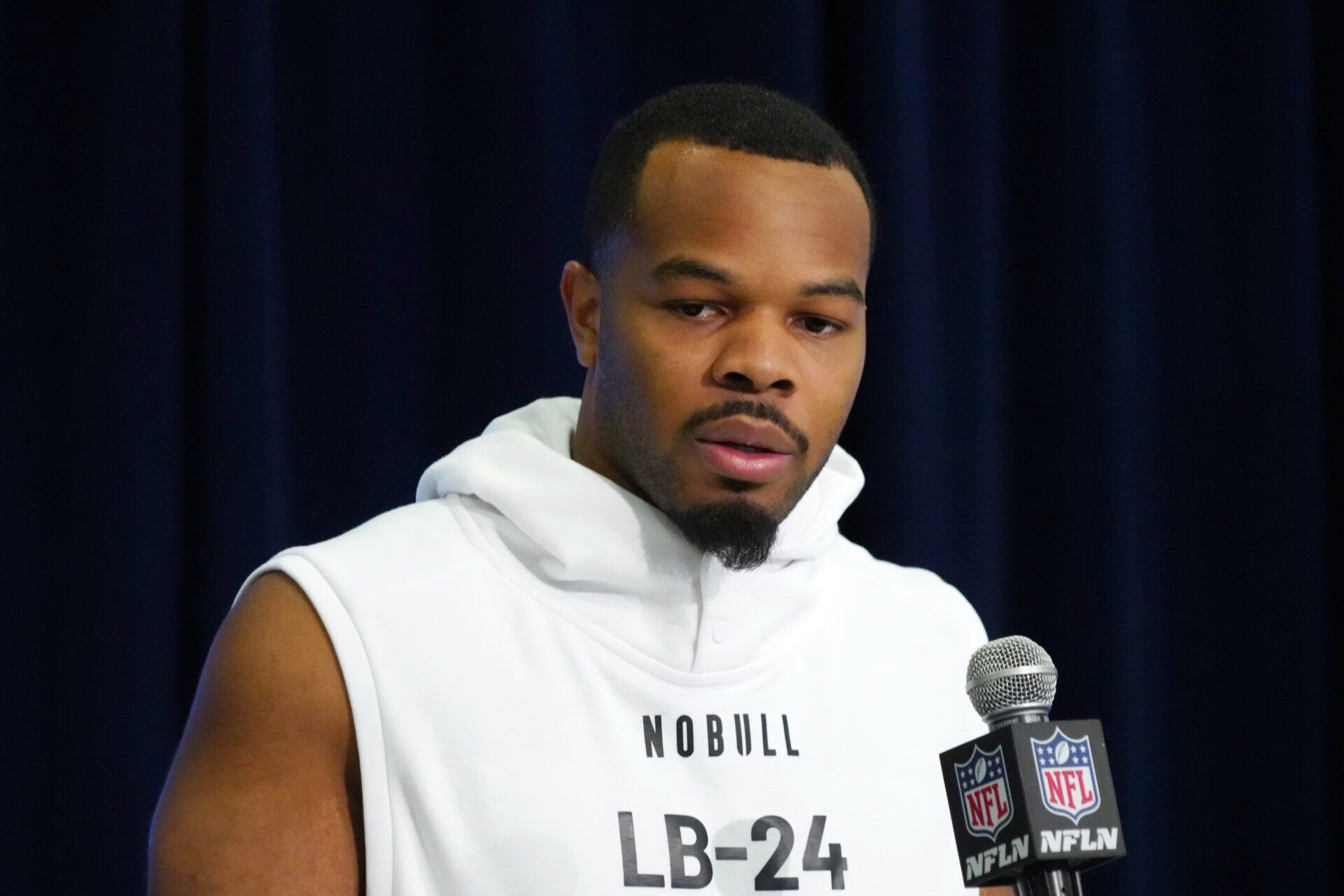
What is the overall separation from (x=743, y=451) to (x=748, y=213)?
0.67ft

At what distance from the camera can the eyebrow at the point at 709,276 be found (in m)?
1.37

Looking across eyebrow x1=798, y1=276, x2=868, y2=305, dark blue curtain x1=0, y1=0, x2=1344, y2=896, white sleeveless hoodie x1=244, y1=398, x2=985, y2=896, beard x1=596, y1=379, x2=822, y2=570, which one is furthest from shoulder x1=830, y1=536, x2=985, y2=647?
dark blue curtain x1=0, y1=0, x2=1344, y2=896

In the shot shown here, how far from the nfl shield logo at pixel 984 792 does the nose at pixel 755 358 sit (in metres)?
0.43

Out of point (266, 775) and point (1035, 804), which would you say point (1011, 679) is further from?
point (266, 775)

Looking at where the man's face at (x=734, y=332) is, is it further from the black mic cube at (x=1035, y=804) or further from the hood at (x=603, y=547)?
the black mic cube at (x=1035, y=804)

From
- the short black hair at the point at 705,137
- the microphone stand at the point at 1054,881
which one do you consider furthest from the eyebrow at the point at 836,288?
the microphone stand at the point at 1054,881

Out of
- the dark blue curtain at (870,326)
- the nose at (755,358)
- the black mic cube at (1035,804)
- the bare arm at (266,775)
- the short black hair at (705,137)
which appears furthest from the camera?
the dark blue curtain at (870,326)

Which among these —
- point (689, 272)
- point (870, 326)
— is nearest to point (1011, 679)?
point (689, 272)

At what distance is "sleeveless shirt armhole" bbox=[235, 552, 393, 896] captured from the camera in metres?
1.25

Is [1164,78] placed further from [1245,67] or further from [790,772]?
[790,772]

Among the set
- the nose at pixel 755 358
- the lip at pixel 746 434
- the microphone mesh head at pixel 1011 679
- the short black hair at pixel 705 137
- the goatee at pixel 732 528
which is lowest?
the microphone mesh head at pixel 1011 679

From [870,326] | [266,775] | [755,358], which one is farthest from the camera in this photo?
[870,326]

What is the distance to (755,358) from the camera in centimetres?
134

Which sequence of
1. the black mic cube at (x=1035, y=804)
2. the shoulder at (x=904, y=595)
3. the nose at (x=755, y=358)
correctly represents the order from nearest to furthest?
the black mic cube at (x=1035, y=804), the nose at (x=755, y=358), the shoulder at (x=904, y=595)
